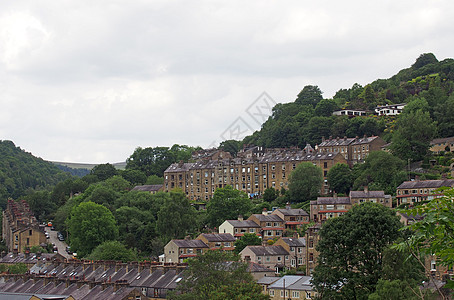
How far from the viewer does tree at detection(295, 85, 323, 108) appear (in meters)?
158

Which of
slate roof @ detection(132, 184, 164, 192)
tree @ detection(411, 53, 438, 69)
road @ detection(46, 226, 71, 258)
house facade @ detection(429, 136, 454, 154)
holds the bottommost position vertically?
road @ detection(46, 226, 71, 258)

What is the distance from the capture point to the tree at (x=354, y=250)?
42.0 metres

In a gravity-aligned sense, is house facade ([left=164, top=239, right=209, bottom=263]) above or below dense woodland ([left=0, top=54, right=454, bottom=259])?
below

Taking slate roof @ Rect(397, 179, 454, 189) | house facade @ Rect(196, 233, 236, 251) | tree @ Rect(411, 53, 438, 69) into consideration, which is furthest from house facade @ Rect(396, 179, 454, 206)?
tree @ Rect(411, 53, 438, 69)

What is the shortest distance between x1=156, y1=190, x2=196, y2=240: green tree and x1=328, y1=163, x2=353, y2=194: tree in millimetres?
22751

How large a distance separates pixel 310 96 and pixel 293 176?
5936cm

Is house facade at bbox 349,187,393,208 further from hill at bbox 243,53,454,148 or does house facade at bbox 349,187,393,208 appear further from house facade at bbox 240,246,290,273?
hill at bbox 243,53,454,148

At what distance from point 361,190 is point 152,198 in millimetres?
33067

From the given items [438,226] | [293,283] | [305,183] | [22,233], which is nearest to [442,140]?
[305,183]

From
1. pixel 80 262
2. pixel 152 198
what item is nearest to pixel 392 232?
pixel 80 262

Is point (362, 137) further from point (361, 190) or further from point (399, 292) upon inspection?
point (399, 292)

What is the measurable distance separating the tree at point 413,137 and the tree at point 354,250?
59.8 metres

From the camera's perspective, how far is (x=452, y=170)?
3718 inches

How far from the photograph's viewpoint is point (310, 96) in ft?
524
